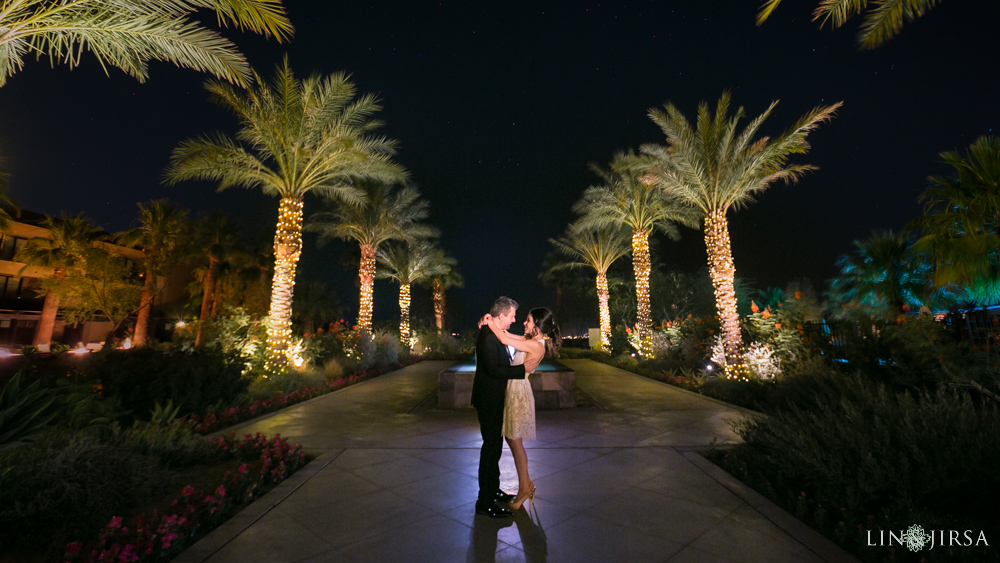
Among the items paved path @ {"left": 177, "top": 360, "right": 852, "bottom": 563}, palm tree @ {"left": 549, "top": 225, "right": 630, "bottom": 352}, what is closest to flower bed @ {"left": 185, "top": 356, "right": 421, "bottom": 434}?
paved path @ {"left": 177, "top": 360, "right": 852, "bottom": 563}

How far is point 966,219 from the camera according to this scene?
10.0 m

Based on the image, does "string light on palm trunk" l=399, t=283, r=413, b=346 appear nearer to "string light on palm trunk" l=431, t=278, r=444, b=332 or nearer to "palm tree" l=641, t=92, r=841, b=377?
"string light on palm trunk" l=431, t=278, r=444, b=332

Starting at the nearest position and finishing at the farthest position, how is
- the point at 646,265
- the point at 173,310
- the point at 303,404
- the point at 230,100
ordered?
the point at 303,404, the point at 230,100, the point at 646,265, the point at 173,310

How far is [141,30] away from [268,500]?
6847 millimetres

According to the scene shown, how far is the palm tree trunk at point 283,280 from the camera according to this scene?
12.4 m

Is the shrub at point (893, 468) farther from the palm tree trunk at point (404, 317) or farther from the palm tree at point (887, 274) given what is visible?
the palm tree trunk at point (404, 317)

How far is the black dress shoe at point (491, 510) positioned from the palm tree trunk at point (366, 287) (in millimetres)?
18263

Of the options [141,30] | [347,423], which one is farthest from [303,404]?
[141,30]

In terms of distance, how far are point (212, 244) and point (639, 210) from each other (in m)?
30.0

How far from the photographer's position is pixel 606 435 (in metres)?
6.77

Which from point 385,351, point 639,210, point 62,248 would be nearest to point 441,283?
point 385,351

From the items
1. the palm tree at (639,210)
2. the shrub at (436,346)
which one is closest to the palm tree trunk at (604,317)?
the palm tree at (639,210)

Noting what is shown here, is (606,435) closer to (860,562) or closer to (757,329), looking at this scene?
(860,562)

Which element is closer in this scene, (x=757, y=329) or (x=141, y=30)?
(x=141, y=30)
